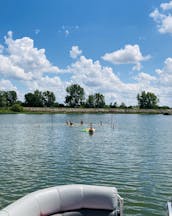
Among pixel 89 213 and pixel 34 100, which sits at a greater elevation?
pixel 34 100

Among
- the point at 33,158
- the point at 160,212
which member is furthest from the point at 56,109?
the point at 160,212

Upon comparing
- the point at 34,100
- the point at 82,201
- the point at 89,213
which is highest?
the point at 34,100

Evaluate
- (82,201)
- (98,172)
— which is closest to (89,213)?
(82,201)

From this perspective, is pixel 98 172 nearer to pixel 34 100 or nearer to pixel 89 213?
pixel 89 213

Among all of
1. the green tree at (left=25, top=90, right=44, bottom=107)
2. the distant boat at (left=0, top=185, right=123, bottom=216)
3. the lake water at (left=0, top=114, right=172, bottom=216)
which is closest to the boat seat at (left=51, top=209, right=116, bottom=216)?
the distant boat at (left=0, top=185, right=123, bottom=216)

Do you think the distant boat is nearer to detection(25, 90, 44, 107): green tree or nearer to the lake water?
the lake water

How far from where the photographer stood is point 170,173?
20672 millimetres

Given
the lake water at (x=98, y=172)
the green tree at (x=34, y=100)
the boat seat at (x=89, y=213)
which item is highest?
the green tree at (x=34, y=100)

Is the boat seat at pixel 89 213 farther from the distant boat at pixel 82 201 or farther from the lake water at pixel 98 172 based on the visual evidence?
the lake water at pixel 98 172

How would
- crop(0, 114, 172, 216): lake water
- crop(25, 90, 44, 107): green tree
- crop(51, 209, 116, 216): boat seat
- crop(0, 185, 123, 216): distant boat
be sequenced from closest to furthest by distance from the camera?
1. crop(0, 185, 123, 216): distant boat
2. crop(51, 209, 116, 216): boat seat
3. crop(0, 114, 172, 216): lake water
4. crop(25, 90, 44, 107): green tree

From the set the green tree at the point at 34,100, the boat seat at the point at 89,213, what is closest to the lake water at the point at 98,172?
the boat seat at the point at 89,213

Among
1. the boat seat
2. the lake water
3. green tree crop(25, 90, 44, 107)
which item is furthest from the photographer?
green tree crop(25, 90, 44, 107)

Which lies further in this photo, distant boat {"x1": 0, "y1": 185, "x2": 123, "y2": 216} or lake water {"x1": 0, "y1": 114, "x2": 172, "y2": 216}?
lake water {"x1": 0, "y1": 114, "x2": 172, "y2": 216}

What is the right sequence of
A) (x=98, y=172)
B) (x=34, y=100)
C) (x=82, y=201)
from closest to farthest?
(x=82, y=201), (x=98, y=172), (x=34, y=100)
